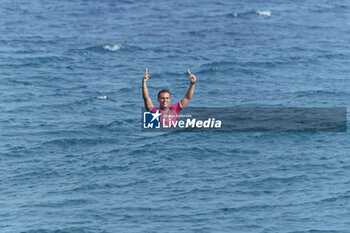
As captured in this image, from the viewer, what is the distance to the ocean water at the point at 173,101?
82688mm

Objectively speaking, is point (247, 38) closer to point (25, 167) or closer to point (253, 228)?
point (25, 167)

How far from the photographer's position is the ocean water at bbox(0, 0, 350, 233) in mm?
82688

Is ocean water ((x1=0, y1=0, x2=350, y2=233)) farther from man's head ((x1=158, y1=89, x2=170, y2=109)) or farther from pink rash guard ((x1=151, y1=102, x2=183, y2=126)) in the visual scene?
man's head ((x1=158, y1=89, x2=170, y2=109))

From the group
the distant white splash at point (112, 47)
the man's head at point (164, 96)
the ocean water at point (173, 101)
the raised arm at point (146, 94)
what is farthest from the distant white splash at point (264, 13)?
the raised arm at point (146, 94)

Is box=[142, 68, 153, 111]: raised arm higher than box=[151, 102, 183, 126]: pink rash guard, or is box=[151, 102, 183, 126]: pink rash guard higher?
box=[142, 68, 153, 111]: raised arm

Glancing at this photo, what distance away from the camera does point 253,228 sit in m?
78.1

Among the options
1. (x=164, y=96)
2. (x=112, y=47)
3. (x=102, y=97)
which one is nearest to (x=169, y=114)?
(x=164, y=96)

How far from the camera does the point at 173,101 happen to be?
381ft

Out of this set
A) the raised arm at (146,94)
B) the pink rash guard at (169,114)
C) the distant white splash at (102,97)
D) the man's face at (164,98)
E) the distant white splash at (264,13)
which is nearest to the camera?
the raised arm at (146,94)

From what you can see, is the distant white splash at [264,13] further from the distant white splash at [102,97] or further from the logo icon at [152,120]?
the logo icon at [152,120]

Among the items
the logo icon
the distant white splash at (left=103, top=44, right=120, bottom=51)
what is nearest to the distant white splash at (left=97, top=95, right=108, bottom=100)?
the distant white splash at (left=103, top=44, right=120, bottom=51)

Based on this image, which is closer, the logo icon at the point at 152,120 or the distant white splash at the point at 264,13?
the logo icon at the point at 152,120

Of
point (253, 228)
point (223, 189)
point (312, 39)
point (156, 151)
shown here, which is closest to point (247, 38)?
point (312, 39)

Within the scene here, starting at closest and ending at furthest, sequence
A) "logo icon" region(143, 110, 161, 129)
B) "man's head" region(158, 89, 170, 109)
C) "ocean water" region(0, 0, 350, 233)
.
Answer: "man's head" region(158, 89, 170, 109) → "logo icon" region(143, 110, 161, 129) → "ocean water" region(0, 0, 350, 233)
